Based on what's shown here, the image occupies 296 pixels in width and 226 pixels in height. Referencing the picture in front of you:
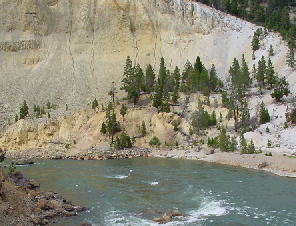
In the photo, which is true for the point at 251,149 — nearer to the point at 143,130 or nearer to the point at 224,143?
the point at 224,143

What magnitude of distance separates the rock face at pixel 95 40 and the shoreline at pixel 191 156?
19366mm

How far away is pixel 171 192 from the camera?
4278 centimetres

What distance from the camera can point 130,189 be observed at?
44.6 metres

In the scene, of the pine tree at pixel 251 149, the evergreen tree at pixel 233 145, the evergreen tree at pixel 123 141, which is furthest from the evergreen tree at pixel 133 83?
the pine tree at pixel 251 149

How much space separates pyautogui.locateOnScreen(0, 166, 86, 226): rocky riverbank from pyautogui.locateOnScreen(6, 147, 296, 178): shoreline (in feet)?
Answer: 79.8

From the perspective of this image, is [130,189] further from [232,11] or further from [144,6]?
[232,11]

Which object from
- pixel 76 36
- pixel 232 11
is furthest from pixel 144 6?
pixel 232 11

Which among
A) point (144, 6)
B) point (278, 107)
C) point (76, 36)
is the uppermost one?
point (144, 6)

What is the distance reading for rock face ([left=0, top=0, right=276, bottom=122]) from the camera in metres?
94.8

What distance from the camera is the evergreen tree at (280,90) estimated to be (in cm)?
7509

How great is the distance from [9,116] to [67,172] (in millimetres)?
33544

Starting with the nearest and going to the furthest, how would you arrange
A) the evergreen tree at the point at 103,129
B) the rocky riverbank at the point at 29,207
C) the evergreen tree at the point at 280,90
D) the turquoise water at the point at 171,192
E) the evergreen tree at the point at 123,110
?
1. the rocky riverbank at the point at 29,207
2. the turquoise water at the point at 171,192
3. the evergreen tree at the point at 280,90
4. the evergreen tree at the point at 103,129
5. the evergreen tree at the point at 123,110

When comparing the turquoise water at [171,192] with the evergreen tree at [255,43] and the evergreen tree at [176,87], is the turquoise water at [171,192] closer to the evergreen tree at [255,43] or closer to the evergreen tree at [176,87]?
the evergreen tree at [176,87]

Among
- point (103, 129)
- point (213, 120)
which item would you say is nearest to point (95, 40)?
point (103, 129)
